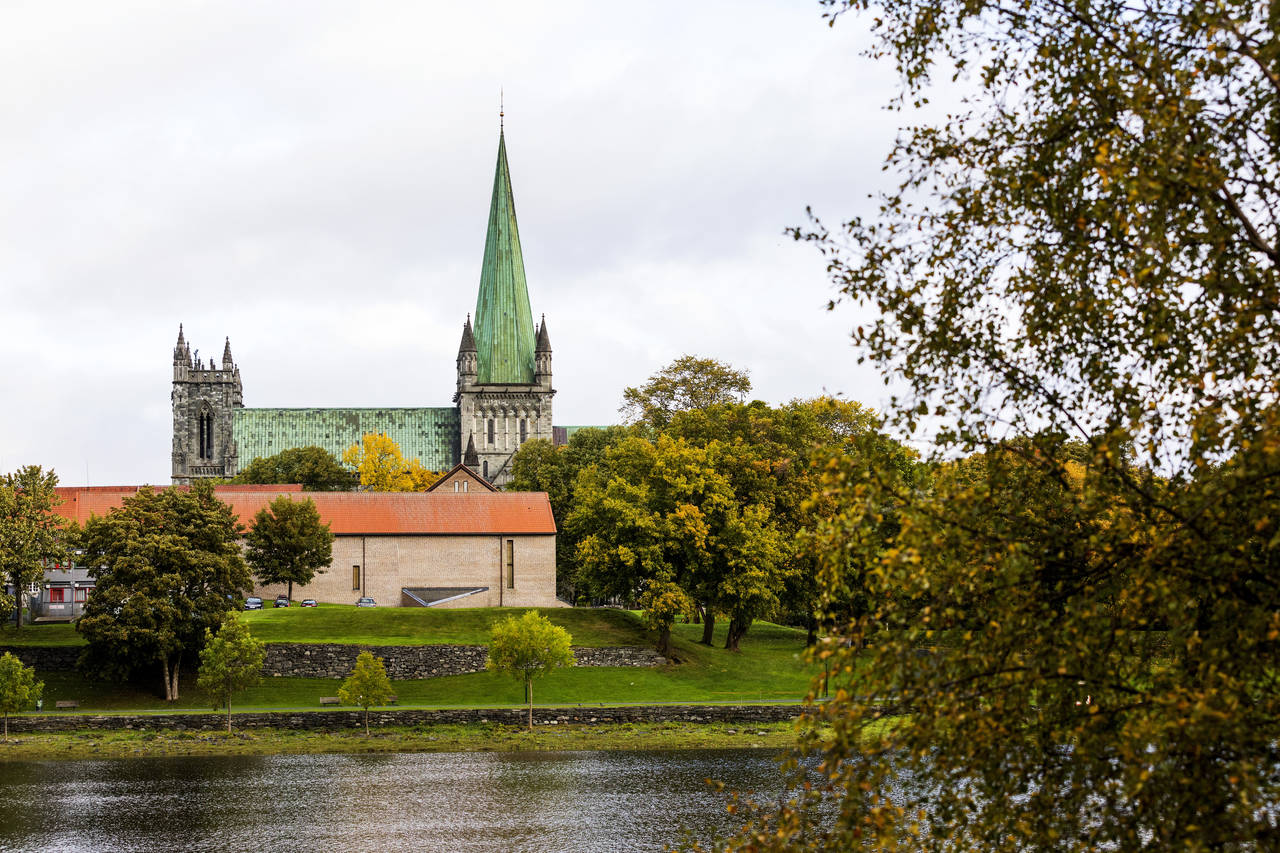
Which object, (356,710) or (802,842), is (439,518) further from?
(802,842)

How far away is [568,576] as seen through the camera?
80.0m

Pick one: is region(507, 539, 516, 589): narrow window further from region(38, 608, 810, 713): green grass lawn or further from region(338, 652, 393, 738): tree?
region(338, 652, 393, 738): tree

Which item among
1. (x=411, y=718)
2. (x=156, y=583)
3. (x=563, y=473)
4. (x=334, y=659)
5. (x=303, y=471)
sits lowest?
(x=411, y=718)

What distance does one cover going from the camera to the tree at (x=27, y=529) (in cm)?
5356

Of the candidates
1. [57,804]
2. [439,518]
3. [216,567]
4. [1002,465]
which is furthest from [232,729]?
[1002,465]

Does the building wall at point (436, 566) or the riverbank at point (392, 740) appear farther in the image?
the building wall at point (436, 566)

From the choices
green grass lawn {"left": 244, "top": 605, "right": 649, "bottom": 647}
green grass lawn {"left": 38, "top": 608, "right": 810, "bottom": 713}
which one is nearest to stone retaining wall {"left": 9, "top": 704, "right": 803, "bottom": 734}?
green grass lawn {"left": 38, "top": 608, "right": 810, "bottom": 713}

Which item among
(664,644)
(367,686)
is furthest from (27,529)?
(664,644)

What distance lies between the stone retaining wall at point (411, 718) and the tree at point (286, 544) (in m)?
17.1

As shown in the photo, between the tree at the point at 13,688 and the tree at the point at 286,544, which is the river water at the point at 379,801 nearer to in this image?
the tree at the point at 13,688

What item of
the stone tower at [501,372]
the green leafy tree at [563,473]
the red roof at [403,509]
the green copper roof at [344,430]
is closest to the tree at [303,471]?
the green leafy tree at [563,473]

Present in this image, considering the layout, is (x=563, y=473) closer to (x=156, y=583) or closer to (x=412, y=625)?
(x=412, y=625)

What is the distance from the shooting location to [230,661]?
46.6 metres

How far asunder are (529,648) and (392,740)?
637 cm
